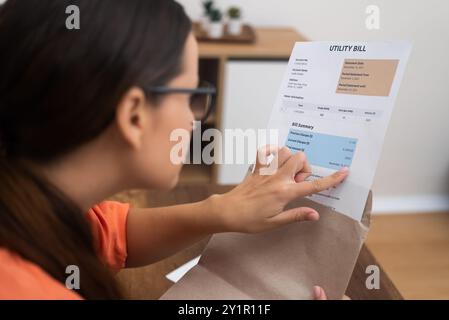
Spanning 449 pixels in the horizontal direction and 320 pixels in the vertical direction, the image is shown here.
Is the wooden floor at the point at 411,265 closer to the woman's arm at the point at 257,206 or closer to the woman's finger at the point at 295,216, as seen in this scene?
the woman's arm at the point at 257,206

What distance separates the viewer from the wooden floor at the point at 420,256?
0.74m

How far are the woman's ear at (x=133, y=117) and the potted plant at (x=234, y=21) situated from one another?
126 cm

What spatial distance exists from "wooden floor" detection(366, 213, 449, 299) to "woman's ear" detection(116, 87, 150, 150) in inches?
17.6

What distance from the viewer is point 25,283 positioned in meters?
0.49

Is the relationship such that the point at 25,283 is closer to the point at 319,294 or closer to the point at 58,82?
the point at 58,82

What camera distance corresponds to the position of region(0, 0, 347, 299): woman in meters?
0.51

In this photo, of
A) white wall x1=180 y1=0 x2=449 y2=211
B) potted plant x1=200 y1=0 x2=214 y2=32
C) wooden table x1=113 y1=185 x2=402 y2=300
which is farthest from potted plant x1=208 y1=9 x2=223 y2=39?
wooden table x1=113 y1=185 x2=402 y2=300

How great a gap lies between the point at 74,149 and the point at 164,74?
5.5 inches

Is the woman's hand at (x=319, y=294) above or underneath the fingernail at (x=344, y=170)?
underneath

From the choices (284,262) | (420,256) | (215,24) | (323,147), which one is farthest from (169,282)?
(215,24)

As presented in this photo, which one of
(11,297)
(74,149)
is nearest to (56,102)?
(74,149)

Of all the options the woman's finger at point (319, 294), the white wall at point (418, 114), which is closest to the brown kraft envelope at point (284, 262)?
the woman's finger at point (319, 294)

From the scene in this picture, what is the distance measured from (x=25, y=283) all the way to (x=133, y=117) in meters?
0.21
